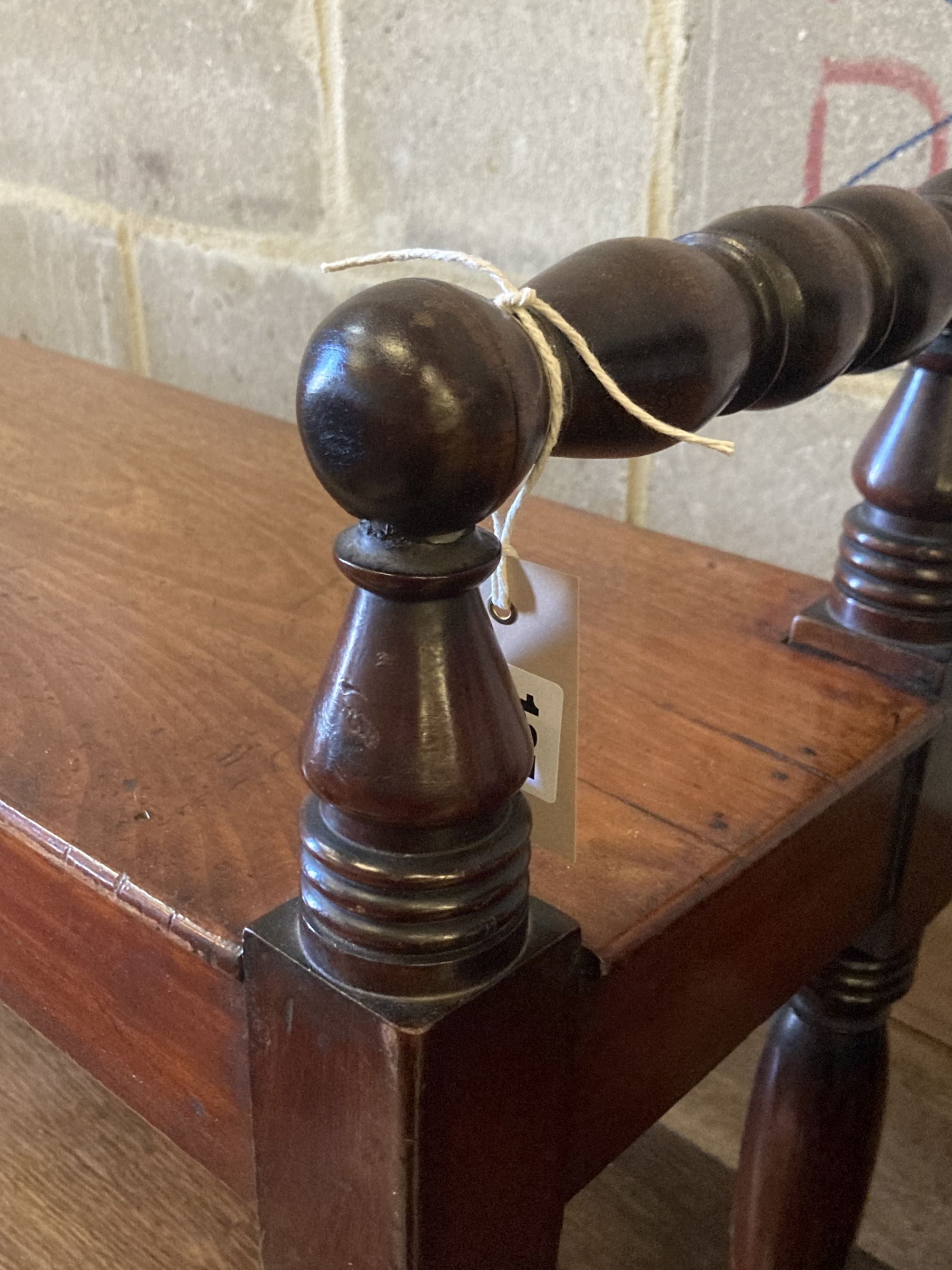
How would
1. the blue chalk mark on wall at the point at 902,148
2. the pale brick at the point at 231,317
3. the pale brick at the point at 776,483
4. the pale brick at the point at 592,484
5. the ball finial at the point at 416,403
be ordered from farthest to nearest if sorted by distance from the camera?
the pale brick at the point at 231,317
the pale brick at the point at 592,484
the pale brick at the point at 776,483
the blue chalk mark on wall at the point at 902,148
the ball finial at the point at 416,403

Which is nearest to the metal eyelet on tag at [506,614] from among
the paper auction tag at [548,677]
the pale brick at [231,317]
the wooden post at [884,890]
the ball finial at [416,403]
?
the paper auction tag at [548,677]

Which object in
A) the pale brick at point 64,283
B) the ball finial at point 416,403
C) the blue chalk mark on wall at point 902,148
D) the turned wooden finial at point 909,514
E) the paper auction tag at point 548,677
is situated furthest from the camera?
the pale brick at point 64,283

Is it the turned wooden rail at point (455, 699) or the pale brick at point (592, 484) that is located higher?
the turned wooden rail at point (455, 699)

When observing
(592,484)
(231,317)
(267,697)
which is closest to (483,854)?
(267,697)

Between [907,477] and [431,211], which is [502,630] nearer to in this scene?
[907,477]

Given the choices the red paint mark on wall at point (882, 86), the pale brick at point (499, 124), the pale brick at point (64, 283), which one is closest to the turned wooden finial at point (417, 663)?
the red paint mark on wall at point (882, 86)

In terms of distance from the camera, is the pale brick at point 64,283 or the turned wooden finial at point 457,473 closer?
the turned wooden finial at point 457,473

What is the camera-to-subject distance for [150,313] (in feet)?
4.38

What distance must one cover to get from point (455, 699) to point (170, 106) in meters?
1.09

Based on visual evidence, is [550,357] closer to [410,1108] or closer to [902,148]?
[410,1108]

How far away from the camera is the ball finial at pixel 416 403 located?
27cm

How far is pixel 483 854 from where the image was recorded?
0.33 metres

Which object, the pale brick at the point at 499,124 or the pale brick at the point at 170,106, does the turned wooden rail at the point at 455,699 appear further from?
the pale brick at the point at 170,106

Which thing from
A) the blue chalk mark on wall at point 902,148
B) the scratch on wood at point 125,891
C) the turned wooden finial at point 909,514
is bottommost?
the scratch on wood at point 125,891
